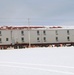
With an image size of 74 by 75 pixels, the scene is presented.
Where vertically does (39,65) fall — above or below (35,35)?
below

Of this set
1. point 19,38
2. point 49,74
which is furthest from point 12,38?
point 49,74

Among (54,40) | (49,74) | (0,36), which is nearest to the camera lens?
(49,74)

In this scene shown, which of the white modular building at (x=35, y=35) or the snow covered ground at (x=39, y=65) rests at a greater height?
the white modular building at (x=35, y=35)

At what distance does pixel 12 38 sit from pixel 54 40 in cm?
1331

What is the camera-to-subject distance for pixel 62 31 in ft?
252

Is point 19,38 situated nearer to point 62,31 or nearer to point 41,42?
point 41,42

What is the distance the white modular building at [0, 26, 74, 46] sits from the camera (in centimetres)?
7231

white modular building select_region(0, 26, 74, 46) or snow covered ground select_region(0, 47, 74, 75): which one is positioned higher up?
white modular building select_region(0, 26, 74, 46)

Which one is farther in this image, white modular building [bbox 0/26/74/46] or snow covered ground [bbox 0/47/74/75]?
white modular building [bbox 0/26/74/46]

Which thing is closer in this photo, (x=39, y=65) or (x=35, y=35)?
(x=39, y=65)

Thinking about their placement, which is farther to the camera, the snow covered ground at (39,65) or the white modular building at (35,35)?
the white modular building at (35,35)

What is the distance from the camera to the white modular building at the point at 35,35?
72.3 meters

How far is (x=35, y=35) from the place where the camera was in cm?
7406

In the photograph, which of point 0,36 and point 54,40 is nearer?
point 0,36
